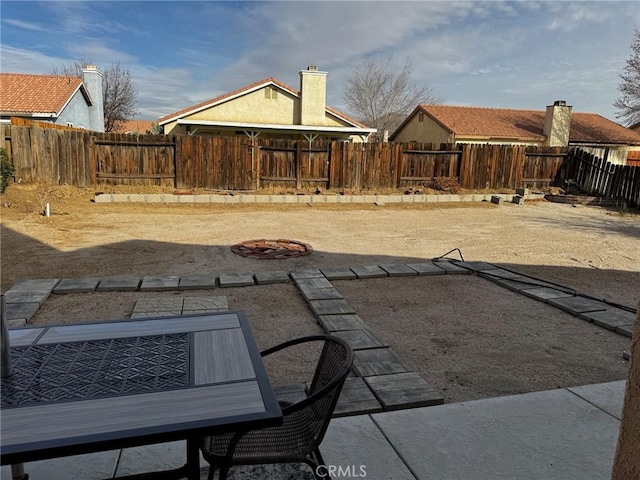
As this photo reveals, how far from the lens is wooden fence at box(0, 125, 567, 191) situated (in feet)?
37.4

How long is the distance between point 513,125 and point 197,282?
22.7 meters

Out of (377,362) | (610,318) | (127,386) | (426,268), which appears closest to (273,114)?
(426,268)

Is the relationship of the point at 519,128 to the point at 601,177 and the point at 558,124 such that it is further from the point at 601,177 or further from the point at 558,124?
the point at 601,177

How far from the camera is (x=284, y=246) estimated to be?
7.19 metres

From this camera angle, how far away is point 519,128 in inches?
903

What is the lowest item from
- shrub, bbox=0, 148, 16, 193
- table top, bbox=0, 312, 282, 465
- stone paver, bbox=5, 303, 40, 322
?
stone paver, bbox=5, 303, 40, 322

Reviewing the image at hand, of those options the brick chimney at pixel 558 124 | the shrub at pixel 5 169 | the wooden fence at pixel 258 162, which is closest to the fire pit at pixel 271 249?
the wooden fence at pixel 258 162

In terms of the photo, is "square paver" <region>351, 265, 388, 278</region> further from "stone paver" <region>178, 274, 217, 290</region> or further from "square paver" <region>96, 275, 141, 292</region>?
"square paver" <region>96, 275, 141, 292</region>

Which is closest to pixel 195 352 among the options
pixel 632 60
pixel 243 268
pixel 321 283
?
pixel 321 283

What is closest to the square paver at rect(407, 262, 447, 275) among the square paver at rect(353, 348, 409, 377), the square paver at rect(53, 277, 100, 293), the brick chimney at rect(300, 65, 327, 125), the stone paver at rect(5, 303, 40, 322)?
the square paver at rect(353, 348, 409, 377)

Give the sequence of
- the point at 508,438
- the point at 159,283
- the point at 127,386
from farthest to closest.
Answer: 1. the point at 159,283
2. the point at 508,438
3. the point at 127,386

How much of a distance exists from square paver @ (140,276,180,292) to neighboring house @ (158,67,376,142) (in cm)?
1539

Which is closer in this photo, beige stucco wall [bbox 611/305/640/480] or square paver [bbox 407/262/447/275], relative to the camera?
beige stucco wall [bbox 611/305/640/480]

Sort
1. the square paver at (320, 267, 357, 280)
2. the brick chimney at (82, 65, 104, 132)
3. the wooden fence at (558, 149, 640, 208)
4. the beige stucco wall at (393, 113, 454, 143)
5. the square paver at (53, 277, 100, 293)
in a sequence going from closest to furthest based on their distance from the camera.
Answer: the square paver at (53, 277, 100, 293), the square paver at (320, 267, 357, 280), the wooden fence at (558, 149, 640, 208), the beige stucco wall at (393, 113, 454, 143), the brick chimney at (82, 65, 104, 132)
